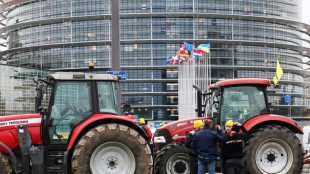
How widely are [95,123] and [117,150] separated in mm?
759

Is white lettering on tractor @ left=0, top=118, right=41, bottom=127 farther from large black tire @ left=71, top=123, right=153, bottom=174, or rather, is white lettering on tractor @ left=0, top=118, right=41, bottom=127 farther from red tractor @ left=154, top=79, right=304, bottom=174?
red tractor @ left=154, top=79, right=304, bottom=174

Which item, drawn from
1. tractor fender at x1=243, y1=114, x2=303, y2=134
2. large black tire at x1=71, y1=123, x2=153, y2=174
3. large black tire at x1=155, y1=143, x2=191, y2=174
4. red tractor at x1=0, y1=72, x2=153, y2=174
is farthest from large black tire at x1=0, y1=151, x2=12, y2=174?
tractor fender at x1=243, y1=114, x2=303, y2=134

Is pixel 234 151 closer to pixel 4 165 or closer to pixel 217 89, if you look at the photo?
pixel 217 89

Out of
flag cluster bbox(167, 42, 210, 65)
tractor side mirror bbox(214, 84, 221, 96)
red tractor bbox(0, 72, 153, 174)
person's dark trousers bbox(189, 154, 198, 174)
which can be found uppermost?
flag cluster bbox(167, 42, 210, 65)

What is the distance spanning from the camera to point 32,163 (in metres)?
8.20

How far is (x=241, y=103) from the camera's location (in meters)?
10.5

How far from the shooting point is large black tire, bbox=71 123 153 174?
7.85m

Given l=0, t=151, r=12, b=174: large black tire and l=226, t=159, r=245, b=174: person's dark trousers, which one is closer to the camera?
l=0, t=151, r=12, b=174: large black tire

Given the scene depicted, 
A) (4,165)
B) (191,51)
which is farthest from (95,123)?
(191,51)

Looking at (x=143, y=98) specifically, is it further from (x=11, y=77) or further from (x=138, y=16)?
(x=11, y=77)

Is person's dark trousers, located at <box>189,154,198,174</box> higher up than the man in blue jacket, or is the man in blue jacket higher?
the man in blue jacket

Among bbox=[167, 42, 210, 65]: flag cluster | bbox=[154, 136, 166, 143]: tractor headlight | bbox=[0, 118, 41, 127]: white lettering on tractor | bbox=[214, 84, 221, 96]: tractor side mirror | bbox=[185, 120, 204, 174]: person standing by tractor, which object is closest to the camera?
bbox=[0, 118, 41, 127]: white lettering on tractor

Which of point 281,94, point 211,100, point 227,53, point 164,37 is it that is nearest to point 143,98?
point 164,37

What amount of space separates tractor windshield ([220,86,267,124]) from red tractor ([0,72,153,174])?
3132 millimetres
